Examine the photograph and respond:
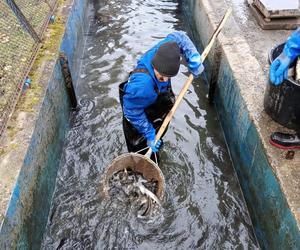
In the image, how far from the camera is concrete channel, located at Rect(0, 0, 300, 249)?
12.9 ft

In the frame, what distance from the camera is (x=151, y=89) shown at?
4086mm

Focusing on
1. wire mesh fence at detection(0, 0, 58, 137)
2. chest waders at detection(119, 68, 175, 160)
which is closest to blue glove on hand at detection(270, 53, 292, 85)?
chest waders at detection(119, 68, 175, 160)

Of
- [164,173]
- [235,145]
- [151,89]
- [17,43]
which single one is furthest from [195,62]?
[17,43]

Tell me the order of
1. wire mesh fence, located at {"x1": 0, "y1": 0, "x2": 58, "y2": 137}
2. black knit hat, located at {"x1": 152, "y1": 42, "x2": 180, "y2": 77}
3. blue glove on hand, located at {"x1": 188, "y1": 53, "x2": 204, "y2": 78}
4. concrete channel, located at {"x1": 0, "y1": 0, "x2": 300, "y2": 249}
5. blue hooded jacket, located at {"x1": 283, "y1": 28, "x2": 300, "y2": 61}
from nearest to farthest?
1. black knit hat, located at {"x1": 152, "y1": 42, "x2": 180, "y2": 77}
2. concrete channel, located at {"x1": 0, "y1": 0, "x2": 300, "y2": 249}
3. blue hooded jacket, located at {"x1": 283, "y1": 28, "x2": 300, "y2": 61}
4. blue glove on hand, located at {"x1": 188, "y1": 53, "x2": 204, "y2": 78}
5. wire mesh fence, located at {"x1": 0, "y1": 0, "x2": 58, "y2": 137}

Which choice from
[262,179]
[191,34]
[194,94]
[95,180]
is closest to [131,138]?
[95,180]

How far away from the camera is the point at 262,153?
4516 millimetres

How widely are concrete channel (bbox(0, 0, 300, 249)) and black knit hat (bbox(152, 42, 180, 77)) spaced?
1560mm

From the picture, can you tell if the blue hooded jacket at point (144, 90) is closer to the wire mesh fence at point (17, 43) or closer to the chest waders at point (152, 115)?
the chest waders at point (152, 115)

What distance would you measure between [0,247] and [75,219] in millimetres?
1578

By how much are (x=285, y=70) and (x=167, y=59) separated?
1.45 metres

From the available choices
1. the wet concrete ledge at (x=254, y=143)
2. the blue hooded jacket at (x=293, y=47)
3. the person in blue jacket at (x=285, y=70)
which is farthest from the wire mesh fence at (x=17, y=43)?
the blue hooded jacket at (x=293, y=47)

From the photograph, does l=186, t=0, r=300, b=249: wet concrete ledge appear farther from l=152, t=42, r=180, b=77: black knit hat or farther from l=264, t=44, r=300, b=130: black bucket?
l=152, t=42, r=180, b=77: black knit hat

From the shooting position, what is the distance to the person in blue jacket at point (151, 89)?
380 cm

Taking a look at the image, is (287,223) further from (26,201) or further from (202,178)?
(26,201)
